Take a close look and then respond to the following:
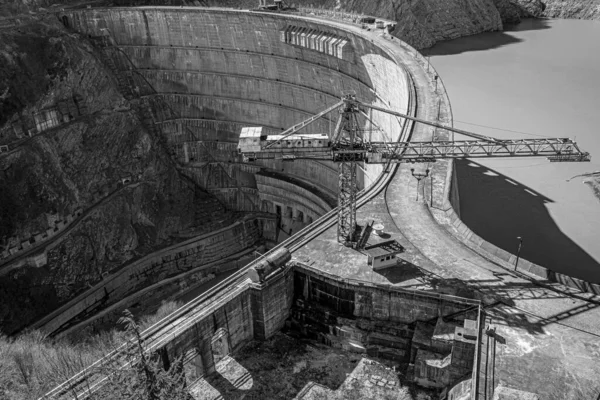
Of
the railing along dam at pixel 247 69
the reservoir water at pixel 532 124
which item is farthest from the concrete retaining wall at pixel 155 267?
the reservoir water at pixel 532 124

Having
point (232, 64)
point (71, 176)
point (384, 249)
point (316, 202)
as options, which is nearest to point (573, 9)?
point (232, 64)

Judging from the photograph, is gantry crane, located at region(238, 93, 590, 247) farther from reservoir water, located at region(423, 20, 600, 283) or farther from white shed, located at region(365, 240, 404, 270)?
reservoir water, located at region(423, 20, 600, 283)

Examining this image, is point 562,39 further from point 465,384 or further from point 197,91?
point 465,384

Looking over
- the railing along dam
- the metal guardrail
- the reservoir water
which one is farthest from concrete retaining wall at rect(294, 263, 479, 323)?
the railing along dam

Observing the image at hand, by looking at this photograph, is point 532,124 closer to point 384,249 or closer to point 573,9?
point 384,249

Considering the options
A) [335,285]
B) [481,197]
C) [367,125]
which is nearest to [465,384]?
[335,285]

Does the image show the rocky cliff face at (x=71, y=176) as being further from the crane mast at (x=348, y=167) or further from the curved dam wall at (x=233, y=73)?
the crane mast at (x=348, y=167)
